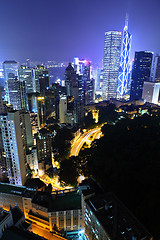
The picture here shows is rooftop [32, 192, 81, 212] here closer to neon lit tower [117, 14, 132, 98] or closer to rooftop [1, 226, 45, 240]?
rooftop [1, 226, 45, 240]

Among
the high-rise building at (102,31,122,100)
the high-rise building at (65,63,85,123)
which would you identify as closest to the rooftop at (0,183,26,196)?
the high-rise building at (65,63,85,123)

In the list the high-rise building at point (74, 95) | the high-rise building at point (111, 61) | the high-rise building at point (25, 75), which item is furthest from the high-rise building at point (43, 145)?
the high-rise building at point (111, 61)

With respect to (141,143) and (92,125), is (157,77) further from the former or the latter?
(141,143)

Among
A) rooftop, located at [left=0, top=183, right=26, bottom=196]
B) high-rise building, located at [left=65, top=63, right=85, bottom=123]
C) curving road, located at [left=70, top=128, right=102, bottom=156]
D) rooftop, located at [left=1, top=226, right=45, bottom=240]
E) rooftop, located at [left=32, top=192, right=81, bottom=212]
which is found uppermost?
high-rise building, located at [left=65, top=63, right=85, bottom=123]

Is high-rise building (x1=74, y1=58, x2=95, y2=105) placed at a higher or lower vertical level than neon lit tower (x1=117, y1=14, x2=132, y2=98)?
lower

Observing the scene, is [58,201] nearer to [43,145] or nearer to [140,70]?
[43,145]

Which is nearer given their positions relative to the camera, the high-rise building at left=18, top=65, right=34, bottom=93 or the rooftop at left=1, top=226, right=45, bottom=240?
the rooftop at left=1, top=226, right=45, bottom=240

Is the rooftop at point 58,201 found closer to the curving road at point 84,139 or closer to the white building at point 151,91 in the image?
the curving road at point 84,139

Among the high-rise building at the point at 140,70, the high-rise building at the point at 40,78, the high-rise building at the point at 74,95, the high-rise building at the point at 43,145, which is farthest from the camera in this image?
the high-rise building at the point at 140,70
